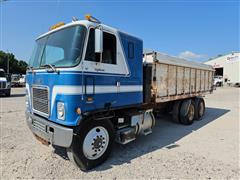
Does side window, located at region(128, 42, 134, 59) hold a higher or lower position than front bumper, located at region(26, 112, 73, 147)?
higher

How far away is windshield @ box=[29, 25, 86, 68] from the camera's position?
3.55 metres

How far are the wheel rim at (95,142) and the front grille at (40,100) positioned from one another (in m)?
1.00

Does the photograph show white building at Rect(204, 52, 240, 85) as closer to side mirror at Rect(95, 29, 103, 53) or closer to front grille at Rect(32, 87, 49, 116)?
side mirror at Rect(95, 29, 103, 53)

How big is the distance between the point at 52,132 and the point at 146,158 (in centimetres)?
218

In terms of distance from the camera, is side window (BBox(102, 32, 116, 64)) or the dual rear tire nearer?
side window (BBox(102, 32, 116, 64))

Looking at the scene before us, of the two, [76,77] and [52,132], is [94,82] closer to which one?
[76,77]

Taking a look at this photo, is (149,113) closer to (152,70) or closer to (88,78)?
(152,70)

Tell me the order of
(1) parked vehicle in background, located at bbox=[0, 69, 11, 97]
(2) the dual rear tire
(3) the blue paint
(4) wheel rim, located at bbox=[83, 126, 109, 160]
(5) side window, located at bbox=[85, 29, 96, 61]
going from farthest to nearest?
(1) parked vehicle in background, located at bbox=[0, 69, 11, 97]
(2) the dual rear tire
(4) wheel rim, located at bbox=[83, 126, 109, 160]
(5) side window, located at bbox=[85, 29, 96, 61]
(3) the blue paint

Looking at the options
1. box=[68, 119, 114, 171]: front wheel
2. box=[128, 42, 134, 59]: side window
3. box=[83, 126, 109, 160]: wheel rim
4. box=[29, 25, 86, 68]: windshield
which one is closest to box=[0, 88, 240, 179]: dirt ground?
box=[68, 119, 114, 171]: front wheel

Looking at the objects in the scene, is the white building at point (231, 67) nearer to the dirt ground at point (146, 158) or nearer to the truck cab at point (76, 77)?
the dirt ground at point (146, 158)

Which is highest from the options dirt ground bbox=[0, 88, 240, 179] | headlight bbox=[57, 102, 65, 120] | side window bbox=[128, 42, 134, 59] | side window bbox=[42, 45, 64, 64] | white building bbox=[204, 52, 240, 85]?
white building bbox=[204, 52, 240, 85]

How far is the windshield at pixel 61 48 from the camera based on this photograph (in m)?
3.55

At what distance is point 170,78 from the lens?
21.4 feet

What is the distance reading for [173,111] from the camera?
7777mm
